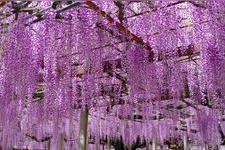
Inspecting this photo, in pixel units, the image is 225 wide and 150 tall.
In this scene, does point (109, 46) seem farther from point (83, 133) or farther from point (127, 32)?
point (83, 133)

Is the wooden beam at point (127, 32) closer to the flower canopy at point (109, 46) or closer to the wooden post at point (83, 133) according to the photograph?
the flower canopy at point (109, 46)

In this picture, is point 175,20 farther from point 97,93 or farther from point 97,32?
point 97,93

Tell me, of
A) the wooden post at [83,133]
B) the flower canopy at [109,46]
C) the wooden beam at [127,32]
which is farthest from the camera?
the wooden post at [83,133]

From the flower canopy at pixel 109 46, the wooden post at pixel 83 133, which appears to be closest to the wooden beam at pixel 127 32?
the flower canopy at pixel 109 46

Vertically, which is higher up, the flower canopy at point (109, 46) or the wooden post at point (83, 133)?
the flower canopy at point (109, 46)

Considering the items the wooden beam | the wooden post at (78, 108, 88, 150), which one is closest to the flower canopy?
the wooden beam

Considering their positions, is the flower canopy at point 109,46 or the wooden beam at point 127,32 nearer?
the wooden beam at point 127,32

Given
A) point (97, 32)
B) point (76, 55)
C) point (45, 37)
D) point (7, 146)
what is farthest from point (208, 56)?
point (7, 146)

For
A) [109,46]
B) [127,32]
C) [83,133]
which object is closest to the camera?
[127,32]

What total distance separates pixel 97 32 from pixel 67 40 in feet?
1.15

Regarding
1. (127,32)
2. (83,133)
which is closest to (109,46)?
(127,32)

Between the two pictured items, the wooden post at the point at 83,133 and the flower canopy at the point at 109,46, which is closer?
the flower canopy at the point at 109,46

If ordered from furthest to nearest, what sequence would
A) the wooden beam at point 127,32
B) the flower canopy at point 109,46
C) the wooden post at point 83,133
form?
the wooden post at point 83,133 → the flower canopy at point 109,46 → the wooden beam at point 127,32

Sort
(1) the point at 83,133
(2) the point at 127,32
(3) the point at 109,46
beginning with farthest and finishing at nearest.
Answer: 1. (1) the point at 83,133
2. (3) the point at 109,46
3. (2) the point at 127,32
